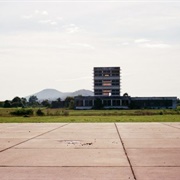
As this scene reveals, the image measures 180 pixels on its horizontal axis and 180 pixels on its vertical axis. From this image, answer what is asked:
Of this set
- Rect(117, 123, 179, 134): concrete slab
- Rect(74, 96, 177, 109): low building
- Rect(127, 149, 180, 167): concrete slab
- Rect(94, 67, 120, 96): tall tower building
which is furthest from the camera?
Rect(94, 67, 120, 96): tall tower building

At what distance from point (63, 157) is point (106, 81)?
16991 centimetres

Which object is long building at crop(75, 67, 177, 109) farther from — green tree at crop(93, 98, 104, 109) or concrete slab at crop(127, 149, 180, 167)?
concrete slab at crop(127, 149, 180, 167)

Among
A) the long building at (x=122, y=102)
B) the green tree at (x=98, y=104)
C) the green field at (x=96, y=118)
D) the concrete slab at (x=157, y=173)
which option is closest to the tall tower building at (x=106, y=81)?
the long building at (x=122, y=102)

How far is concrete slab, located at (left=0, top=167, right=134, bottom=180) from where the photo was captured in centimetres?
539

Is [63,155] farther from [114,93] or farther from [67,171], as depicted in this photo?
[114,93]

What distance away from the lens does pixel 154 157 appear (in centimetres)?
723

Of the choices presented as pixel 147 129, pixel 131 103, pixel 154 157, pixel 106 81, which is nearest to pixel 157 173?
pixel 154 157

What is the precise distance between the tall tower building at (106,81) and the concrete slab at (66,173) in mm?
168880

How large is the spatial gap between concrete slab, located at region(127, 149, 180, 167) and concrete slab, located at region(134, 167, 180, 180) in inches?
14.8

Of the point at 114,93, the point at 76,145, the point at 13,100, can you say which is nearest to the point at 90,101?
the point at 114,93

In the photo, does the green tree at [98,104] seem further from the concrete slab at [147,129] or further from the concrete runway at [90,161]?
the concrete runway at [90,161]

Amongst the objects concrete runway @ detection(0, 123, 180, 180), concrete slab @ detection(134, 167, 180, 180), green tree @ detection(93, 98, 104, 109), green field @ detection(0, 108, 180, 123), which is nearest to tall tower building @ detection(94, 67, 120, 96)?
green tree @ detection(93, 98, 104, 109)

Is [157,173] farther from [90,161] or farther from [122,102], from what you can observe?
[122,102]

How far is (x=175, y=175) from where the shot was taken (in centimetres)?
552
